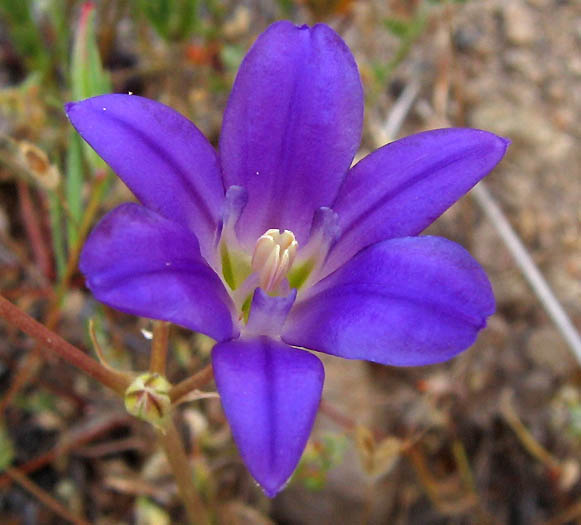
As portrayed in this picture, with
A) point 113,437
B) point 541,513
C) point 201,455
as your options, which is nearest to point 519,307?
point 541,513

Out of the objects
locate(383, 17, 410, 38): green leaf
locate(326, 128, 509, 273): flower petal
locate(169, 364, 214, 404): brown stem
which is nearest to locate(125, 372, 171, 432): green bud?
locate(169, 364, 214, 404): brown stem

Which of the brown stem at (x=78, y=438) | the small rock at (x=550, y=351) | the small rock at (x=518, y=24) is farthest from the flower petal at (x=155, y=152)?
the small rock at (x=518, y=24)

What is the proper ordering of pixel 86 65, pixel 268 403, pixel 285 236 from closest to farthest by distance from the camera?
pixel 268 403 → pixel 285 236 → pixel 86 65

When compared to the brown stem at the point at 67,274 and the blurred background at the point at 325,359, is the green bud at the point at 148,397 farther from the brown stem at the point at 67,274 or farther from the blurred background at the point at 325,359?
the brown stem at the point at 67,274

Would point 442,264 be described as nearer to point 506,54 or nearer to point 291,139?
point 291,139

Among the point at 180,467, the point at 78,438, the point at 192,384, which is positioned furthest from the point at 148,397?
the point at 78,438

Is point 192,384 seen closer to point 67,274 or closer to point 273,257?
point 273,257

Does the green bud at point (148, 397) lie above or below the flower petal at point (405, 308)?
below
